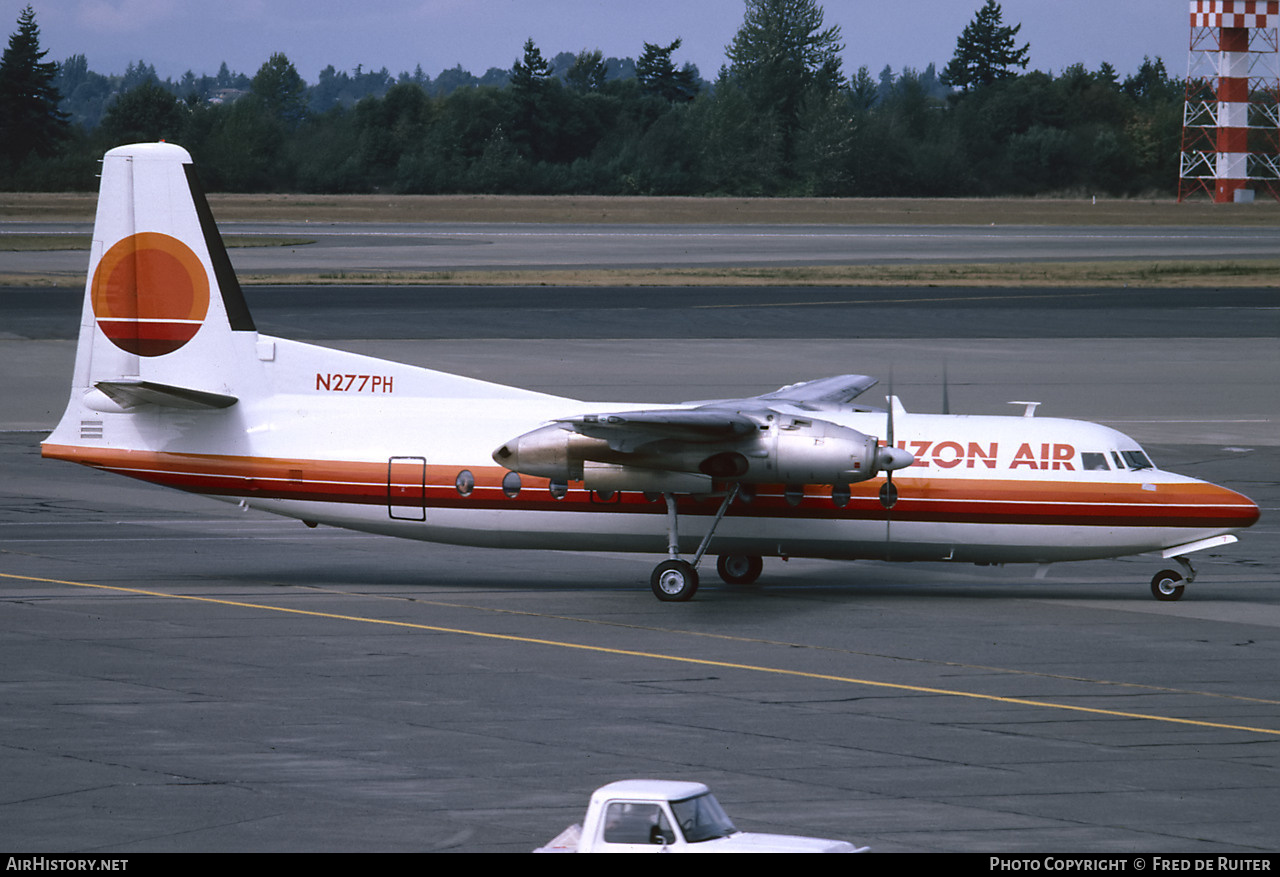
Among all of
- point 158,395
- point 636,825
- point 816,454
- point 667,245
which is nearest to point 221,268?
point 158,395

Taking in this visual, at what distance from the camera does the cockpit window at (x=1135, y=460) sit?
2377cm

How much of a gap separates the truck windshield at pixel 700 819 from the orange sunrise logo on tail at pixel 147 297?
1817 centimetres

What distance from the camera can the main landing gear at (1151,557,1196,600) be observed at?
23.5 meters

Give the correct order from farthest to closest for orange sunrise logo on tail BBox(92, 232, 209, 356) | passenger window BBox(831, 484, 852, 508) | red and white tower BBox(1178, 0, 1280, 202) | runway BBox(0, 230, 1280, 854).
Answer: red and white tower BBox(1178, 0, 1280, 202) < orange sunrise logo on tail BBox(92, 232, 209, 356) < passenger window BBox(831, 484, 852, 508) < runway BBox(0, 230, 1280, 854)

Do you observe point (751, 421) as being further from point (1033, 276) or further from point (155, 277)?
point (1033, 276)

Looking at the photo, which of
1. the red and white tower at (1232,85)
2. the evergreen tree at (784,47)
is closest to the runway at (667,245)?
the red and white tower at (1232,85)

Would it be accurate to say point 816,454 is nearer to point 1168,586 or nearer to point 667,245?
point 1168,586

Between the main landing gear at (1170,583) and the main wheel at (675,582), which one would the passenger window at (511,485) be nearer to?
the main wheel at (675,582)

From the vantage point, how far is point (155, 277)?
25.1 metres

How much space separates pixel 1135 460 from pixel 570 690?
1094 centimetres

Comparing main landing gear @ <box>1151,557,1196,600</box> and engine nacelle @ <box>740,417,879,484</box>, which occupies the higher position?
engine nacelle @ <box>740,417,879,484</box>

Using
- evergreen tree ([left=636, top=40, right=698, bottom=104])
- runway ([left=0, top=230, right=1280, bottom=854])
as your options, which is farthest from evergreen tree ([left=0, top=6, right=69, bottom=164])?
runway ([left=0, top=230, right=1280, bottom=854])

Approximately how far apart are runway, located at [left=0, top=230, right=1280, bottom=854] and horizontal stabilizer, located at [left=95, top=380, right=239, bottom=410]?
289 cm

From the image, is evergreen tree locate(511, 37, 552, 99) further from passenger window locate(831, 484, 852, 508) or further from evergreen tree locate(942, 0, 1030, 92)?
passenger window locate(831, 484, 852, 508)
